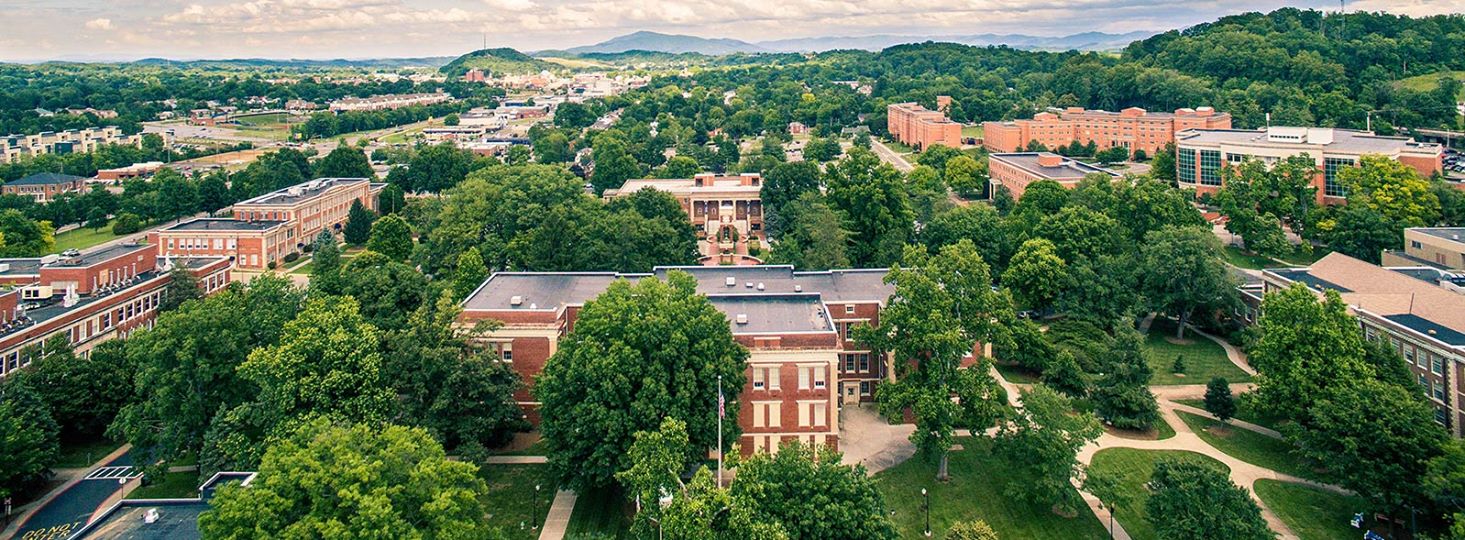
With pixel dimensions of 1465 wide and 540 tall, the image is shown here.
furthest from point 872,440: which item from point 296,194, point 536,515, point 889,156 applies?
point 889,156

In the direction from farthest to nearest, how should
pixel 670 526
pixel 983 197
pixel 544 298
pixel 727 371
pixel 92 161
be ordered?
pixel 92 161
pixel 983 197
pixel 544 298
pixel 727 371
pixel 670 526

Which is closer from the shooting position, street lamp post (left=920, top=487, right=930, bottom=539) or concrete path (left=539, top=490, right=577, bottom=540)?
concrete path (left=539, top=490, right=577, bottom=540)

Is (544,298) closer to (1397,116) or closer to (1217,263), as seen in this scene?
(1217,263)

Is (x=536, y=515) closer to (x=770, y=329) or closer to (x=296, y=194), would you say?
(x=770, y=329)

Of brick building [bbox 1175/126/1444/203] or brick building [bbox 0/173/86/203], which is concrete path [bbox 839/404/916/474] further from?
brick building [bbox 0/173/86/203]


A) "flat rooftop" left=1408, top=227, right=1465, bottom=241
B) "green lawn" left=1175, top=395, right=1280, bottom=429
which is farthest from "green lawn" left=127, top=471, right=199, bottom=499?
"flat rooftop" left=1408, top=227, right=1465, bottom=241

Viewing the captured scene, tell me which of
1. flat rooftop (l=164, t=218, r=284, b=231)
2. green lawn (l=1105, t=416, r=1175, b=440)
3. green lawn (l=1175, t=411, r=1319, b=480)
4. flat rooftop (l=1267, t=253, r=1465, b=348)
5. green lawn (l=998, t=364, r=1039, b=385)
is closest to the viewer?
→ green lawn (l=1175, t=411, r=1319, b=480)

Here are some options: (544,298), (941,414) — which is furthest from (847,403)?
(544,298)
